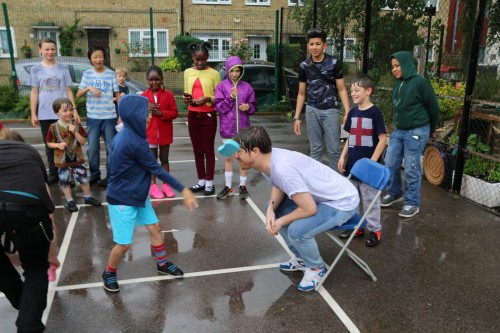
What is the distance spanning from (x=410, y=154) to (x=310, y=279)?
234 centimetres

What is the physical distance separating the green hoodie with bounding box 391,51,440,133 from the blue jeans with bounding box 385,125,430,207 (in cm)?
11

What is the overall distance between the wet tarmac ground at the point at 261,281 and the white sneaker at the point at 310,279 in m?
0.06

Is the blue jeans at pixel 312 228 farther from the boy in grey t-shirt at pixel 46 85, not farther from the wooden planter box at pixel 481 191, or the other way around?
the boy in grey t-shirt at pixel 46 85

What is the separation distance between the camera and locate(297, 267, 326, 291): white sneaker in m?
3.71

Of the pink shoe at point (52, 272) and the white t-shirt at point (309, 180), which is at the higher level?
the white t-shirt at point (309, 180)

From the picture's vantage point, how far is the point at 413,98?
5078 millimetres

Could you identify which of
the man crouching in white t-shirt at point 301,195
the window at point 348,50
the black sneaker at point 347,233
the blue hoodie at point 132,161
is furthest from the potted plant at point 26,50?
the man crouching in white t-shirt at point 301,195

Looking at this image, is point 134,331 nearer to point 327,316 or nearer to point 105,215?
point 327,316

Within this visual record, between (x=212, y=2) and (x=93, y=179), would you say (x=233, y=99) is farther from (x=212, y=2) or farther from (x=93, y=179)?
(x=212, y=2)

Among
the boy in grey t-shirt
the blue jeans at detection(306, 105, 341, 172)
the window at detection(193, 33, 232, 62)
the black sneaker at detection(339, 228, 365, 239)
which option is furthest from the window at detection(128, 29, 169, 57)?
the black sneaker at detection(339, 228, 365, 239)

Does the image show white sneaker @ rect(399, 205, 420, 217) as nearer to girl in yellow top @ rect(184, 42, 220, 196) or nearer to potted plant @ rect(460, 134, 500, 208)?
potted plant @ rect(460, 134, 500, 208)

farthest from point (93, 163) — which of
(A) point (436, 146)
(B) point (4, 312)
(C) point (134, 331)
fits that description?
(A) point (436, 146)

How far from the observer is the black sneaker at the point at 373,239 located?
180 inches

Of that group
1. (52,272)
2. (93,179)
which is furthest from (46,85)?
(52,272)
